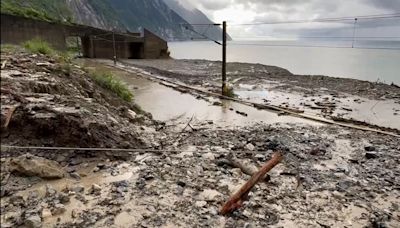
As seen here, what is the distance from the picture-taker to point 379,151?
31.2 ft

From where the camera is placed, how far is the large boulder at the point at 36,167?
527 cm

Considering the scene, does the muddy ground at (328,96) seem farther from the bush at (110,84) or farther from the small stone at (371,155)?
the bush at (110,84)

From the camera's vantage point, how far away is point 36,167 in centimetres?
560

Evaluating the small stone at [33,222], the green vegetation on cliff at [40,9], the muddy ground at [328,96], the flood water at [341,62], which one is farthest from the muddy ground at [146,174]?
the flood water at [341,62]

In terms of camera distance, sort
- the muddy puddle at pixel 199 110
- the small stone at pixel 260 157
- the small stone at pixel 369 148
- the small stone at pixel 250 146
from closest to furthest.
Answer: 1. the small stone at pixel 260 157
2. the small stone at pixel 250 146
3. the small stone at pixel 369 148
4. the muddy puddle at pixel 199 110

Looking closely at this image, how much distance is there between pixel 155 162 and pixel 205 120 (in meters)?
5.89

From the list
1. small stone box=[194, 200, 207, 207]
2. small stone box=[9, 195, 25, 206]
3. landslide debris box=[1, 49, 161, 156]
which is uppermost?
landslide debris box=[1, 49, 161, 156]

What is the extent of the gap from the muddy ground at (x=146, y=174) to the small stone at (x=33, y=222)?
0.01 m

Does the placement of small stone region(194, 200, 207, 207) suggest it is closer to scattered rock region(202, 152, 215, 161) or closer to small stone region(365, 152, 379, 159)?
scattered rock region(202, 152, 215, 161)

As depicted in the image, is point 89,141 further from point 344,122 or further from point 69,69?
point 344,122

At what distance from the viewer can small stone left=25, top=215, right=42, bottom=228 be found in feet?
14.7

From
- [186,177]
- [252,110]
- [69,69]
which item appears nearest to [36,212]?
[186,177]

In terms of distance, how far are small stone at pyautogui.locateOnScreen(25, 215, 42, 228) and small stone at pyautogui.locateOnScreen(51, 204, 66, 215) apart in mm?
310

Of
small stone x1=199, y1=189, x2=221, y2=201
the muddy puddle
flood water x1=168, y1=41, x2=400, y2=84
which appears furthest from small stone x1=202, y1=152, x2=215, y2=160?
flood water x1=168, y1=41, x2=400, y2=84
